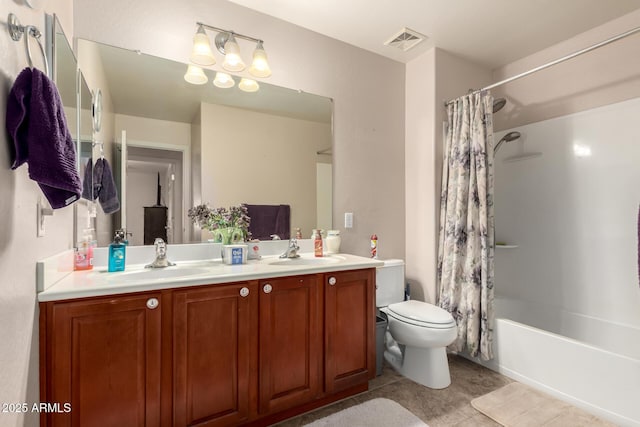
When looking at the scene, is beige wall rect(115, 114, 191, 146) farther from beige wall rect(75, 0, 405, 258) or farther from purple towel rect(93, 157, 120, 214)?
beige wall rect(75, 0, 405, 258)

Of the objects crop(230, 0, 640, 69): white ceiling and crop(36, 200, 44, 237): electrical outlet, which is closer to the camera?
crop(36, 200, 44, 237): electrical outlet

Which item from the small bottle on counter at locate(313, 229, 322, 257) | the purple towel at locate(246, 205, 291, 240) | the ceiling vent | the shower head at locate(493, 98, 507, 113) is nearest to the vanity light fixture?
the purple towel at locate(246, 205, 291, 240)

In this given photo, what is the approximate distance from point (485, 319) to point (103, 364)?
229cm

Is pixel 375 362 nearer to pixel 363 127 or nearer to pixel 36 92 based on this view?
pixel 363 127

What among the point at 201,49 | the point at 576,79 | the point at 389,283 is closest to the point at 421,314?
the point at 389,283

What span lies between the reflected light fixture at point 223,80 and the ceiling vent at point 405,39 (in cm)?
132

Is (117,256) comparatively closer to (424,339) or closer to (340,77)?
(424,339)

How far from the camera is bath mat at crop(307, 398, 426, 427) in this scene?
166 cm

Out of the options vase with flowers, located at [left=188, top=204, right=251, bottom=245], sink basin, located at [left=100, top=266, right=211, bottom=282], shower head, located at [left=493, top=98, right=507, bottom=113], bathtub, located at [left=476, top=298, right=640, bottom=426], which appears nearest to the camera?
sink basin, located at [left=100, top=266, right=211, bottom=282]

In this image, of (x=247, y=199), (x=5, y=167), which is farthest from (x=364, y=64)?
(x=5, y=167)

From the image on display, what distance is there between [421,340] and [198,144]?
1.92m

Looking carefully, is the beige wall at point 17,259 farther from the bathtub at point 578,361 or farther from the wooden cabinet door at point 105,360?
the bathtub at point 578,361

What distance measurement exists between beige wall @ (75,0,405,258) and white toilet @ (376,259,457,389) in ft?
2.03

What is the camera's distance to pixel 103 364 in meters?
1.21
